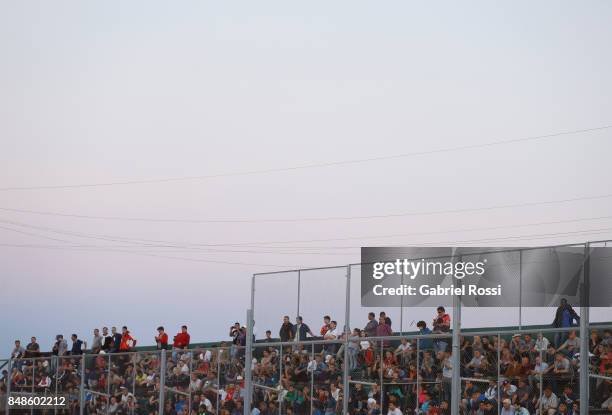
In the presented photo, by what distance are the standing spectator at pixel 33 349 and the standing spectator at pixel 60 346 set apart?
1.84 m

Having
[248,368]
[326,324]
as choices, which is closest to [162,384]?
[248,368]

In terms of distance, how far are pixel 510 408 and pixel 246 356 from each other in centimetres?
887

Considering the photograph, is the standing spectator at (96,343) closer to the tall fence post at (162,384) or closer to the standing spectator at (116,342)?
the standing spectator at (116,342)

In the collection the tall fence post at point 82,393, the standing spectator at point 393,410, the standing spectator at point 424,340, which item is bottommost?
the tall fence post at point 82,393

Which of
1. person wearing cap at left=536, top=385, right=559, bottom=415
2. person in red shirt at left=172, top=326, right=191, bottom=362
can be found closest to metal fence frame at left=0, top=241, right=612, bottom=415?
person wearing cap at left=536, top=385, right=559, bottom=415

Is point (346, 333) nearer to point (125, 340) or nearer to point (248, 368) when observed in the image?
point (248, 368)

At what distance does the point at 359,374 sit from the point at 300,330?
2.19 metres

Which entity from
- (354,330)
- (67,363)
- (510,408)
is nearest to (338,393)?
(354,330)

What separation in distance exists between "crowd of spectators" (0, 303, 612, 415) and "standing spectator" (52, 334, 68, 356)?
7703 mm

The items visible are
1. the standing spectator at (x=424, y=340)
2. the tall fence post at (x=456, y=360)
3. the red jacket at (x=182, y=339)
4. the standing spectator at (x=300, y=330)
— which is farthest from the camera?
the red jacket at (x=182, y=339)

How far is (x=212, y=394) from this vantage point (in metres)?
28.1

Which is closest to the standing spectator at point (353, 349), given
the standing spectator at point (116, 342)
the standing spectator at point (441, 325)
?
the standing spectator at point (441, 325)

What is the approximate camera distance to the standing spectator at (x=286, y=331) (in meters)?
25.5

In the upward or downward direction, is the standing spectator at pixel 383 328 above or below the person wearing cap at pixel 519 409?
above
